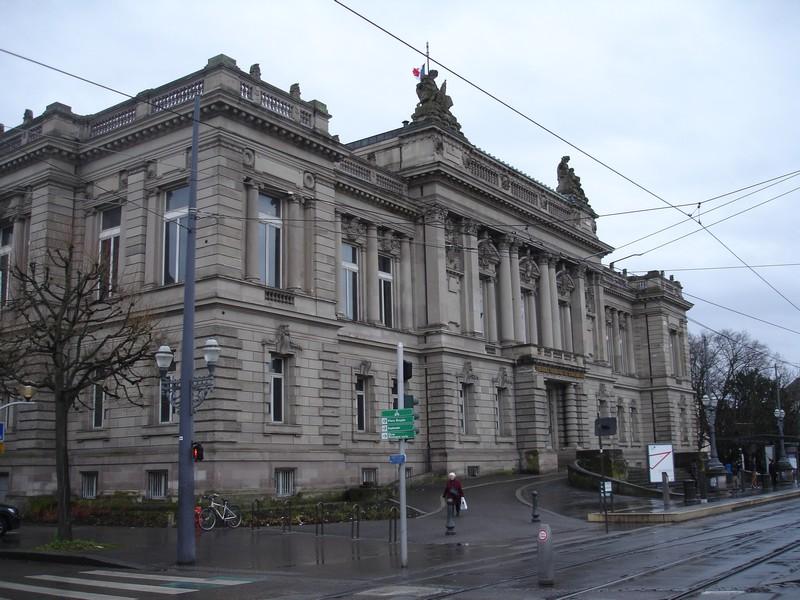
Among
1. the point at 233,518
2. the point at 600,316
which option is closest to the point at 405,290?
the point at 233,518

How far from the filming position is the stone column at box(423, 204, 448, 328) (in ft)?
154

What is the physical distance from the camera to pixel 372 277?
45031 mm

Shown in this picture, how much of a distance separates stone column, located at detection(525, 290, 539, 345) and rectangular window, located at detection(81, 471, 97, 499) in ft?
99.5

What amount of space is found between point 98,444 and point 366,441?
12.9 m

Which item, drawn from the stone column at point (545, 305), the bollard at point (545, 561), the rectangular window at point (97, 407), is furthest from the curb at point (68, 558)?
the stone column at point (545, 305)

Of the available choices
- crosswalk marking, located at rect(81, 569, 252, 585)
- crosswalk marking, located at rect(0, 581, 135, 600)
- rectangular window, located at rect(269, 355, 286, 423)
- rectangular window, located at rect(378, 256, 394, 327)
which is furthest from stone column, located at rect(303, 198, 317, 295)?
crosswalk marking, located at rect(0, 581, 135, 600)

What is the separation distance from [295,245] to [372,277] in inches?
337

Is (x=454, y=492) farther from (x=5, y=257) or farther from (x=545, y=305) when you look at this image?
(x=545, y=305)

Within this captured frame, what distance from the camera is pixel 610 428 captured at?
27.9 metres

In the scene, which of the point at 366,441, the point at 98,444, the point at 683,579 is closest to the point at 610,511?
the point at 366,441

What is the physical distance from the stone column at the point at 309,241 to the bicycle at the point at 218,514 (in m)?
11.2

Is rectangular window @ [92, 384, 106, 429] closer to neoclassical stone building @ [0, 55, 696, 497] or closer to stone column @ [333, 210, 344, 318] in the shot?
neoclassical stone building @ [0, 55, 696, 497]

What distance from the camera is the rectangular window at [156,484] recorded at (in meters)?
32.6

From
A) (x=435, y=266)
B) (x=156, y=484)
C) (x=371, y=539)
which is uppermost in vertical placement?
(x=435, y=266)
